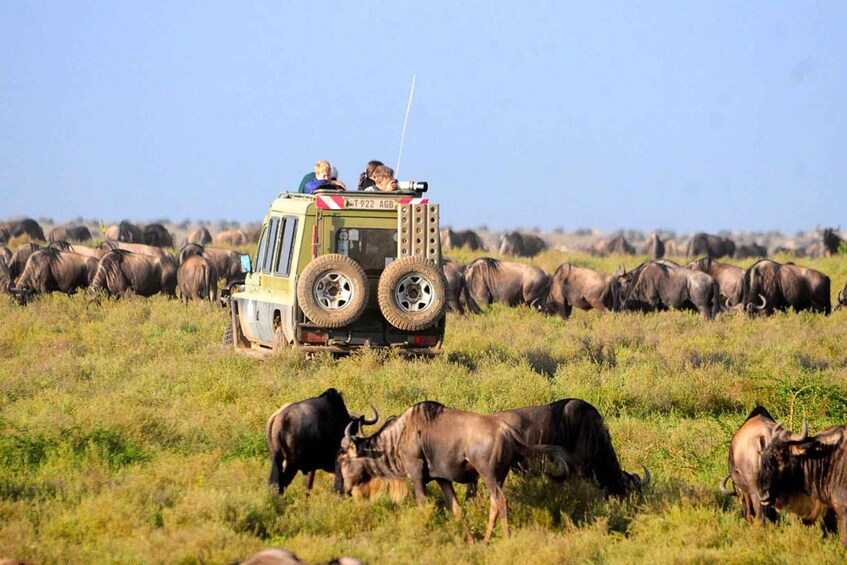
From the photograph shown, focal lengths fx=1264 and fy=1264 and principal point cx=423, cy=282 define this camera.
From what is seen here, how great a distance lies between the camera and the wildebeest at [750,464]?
27.7 feet

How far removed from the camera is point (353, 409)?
12430 mm

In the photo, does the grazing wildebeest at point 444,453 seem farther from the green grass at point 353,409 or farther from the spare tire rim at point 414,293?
the spare tire rim at point 414,293

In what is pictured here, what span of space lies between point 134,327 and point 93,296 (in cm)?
500

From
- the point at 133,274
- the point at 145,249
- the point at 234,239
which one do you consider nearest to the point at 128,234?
the point at 234,239

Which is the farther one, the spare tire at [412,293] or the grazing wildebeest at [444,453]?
the spare tire at [412,293]

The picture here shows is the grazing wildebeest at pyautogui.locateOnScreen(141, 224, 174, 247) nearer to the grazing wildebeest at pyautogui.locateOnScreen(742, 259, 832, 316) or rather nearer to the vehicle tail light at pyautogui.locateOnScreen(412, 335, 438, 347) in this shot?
the grazing wildebeest at pyautogui.locateOnScreen(742, 259, 832, 316)

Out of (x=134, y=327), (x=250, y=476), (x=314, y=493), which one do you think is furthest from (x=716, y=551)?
(x=134, y=327)

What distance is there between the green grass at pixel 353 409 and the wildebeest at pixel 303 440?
0.58 ft

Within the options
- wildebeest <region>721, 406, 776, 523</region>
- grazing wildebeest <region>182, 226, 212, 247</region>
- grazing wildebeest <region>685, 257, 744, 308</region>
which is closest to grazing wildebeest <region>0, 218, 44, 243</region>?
grazing wildebeest <region>182, 226, 212, 247</region>

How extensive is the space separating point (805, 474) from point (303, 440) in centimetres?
361

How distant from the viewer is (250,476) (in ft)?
32.6

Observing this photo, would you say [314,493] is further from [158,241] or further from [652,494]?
[158,241]

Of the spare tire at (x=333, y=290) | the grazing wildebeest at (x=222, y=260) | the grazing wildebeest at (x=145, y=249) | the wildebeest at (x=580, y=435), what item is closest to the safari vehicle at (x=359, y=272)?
the spare tire at (x=333, y=290)

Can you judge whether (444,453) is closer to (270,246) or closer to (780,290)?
(270,246)
